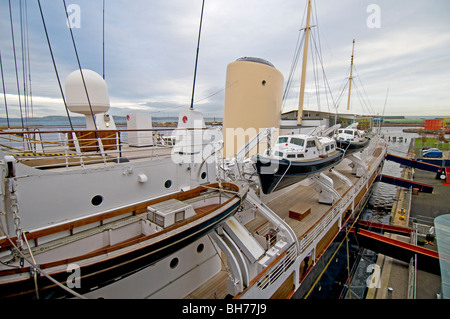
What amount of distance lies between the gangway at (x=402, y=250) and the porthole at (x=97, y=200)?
1364 cm

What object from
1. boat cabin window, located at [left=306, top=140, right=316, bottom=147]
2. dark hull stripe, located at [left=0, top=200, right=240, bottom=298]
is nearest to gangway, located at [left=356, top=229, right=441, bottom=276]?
boat cabin window, located at [left=306, top=140, right=316, bottom=147]

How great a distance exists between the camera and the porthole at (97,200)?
4.41 m

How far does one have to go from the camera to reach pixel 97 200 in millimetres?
4484

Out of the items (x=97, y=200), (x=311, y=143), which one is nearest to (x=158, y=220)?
(x=97, y=200)

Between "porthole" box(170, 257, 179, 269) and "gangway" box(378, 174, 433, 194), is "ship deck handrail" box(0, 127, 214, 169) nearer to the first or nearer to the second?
"porthole" box(170, 257, 179, 269)

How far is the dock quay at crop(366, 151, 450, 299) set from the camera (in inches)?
394

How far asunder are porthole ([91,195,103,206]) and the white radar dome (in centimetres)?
380

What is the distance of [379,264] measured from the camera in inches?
491

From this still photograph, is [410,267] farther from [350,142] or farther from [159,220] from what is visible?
[159,220]

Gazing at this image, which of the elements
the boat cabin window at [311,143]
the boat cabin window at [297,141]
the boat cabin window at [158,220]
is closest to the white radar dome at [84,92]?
the boat cabin window at [158,220]

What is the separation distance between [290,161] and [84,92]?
7420mm
